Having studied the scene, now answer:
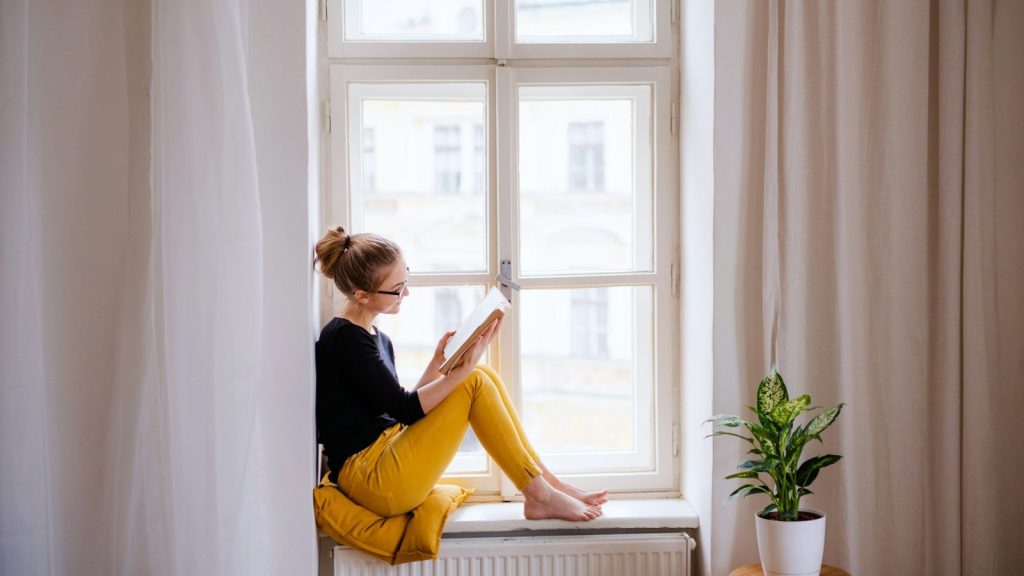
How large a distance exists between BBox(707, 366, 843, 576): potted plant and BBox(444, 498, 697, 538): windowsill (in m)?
0.37

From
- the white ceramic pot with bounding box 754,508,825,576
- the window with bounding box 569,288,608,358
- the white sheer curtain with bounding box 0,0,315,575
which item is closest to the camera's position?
the white sheer curtain with bounding box 0,0,315,575

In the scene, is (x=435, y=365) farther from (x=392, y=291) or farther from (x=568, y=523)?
(x=568, y=523)

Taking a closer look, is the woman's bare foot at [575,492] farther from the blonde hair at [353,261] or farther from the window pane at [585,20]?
the window pane at [585,20]

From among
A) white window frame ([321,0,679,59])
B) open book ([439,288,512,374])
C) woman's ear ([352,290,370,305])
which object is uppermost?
white window frame ([321,0,679,59])

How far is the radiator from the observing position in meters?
2.16

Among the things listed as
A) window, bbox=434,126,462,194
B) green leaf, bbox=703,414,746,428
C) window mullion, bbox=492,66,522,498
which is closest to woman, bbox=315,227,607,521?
window mullion, bbox=492,66,522,498

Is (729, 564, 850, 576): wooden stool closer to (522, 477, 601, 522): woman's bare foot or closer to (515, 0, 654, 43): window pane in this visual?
(522, 477, 601, 522): woman's bare foot

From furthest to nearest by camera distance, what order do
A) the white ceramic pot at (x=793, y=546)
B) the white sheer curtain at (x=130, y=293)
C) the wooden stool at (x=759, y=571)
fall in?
1. the wooden stool at (x=759, y=571)
2. the white ceramic pot at (x=793, y=546)
3. the white sheer curtain at (x=130, y=293)

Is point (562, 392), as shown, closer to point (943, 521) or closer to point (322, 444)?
point (322, 444)

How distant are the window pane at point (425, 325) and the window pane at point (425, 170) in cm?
7

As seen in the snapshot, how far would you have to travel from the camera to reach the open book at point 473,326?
2010 mm

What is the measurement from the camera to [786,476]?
6.17 ft

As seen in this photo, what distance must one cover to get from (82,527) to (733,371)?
4.93 feet

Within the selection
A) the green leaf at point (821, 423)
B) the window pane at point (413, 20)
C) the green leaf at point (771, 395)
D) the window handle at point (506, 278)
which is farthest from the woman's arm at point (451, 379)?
the window pane at point (413, 20)
